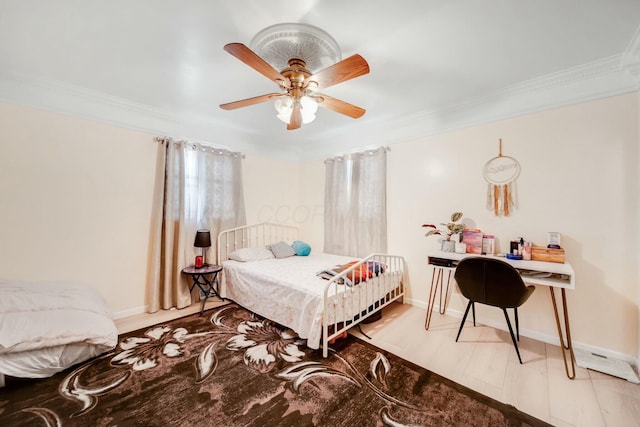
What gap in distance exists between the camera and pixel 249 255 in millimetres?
3381

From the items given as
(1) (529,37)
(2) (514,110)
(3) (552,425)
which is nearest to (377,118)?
(2) (514,110)

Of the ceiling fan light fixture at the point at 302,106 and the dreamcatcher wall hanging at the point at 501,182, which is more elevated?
the ceiling fan light fixture at the point at 302,106

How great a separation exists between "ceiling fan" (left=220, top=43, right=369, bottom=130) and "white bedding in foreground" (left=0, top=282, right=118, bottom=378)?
2.09m

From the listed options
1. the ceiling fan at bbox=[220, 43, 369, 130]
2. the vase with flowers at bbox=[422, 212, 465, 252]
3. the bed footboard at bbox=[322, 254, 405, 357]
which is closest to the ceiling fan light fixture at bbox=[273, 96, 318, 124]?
the ceiling fan at bbox=[220, 43, 369, 130]

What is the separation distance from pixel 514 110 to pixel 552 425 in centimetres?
262

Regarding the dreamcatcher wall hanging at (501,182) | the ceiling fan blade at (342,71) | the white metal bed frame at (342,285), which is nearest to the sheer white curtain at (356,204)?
the white metal bed frame at (342,285)

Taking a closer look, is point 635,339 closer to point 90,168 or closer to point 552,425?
point 552,425

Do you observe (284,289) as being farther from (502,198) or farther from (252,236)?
(502,198)

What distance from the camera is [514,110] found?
2.49 meters

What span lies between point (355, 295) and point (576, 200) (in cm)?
219

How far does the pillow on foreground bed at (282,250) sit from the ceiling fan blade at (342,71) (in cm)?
249

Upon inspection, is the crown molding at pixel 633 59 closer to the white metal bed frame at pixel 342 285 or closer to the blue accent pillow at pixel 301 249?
the white metal bed frame at pixel 342 285

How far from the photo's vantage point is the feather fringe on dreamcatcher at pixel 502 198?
8.23 feet

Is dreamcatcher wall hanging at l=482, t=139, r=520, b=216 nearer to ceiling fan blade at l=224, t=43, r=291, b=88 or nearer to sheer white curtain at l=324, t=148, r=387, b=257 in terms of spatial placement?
sheer white curtain at l=324, t=148, r=387, b=257
